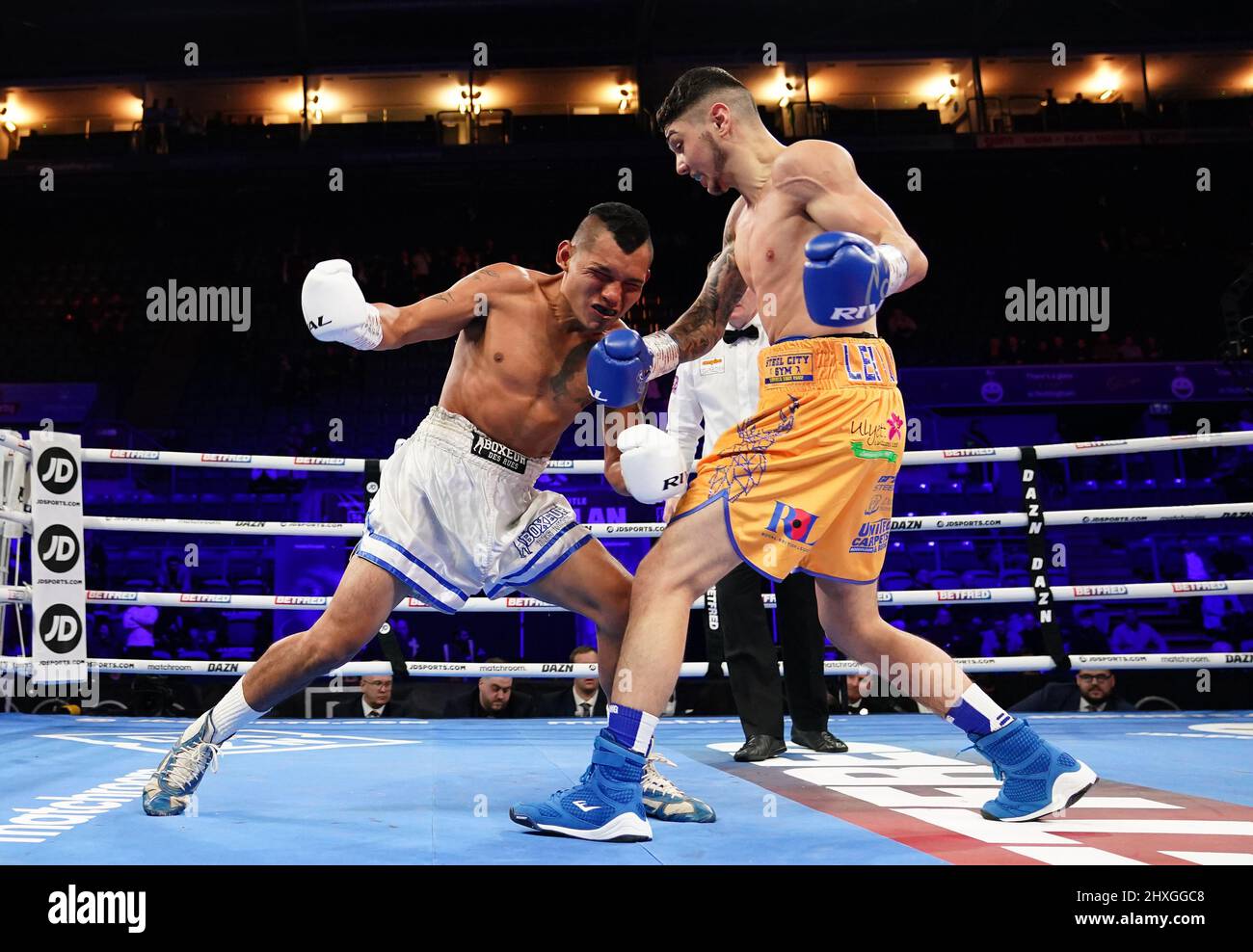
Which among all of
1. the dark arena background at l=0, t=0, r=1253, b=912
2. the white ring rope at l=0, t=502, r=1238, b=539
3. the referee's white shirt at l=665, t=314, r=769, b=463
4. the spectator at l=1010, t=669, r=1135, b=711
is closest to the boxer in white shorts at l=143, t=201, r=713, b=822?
the dark arena background at l=0, t=0, r=1253, b=912

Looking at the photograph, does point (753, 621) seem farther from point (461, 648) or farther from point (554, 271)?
point (554, 271)

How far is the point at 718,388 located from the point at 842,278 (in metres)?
1.57

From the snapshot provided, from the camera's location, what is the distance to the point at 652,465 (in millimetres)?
2029

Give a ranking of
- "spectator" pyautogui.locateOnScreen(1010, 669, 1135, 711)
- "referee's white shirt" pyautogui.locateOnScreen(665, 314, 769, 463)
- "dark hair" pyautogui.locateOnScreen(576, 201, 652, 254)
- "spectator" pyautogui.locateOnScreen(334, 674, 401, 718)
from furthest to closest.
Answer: "spectator" pyautogui.locateOnScreen(1010, 669, 1135, 711)
"spectator" pyautogui.locateOnScreen(334, 674, 401, 718)
"referee's white shirt" pyautogui.locateOnScreen(665, 314, 769, 463)
"dark hair" pyautogui.locateOnScreen(576, 201, 652, 254)

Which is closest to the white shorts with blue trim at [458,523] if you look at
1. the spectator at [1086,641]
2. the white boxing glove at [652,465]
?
the white boxing glove at [652,465]

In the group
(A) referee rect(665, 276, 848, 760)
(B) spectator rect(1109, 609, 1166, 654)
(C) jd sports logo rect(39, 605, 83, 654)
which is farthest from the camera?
(B) spectator rect(1109, 609, 1166, 654)

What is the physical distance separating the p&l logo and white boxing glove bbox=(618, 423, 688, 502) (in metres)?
0.27

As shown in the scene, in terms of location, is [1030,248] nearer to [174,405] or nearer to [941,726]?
[174,405]

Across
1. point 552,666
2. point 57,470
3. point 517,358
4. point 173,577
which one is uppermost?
point 517,358

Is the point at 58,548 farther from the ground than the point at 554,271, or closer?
closer

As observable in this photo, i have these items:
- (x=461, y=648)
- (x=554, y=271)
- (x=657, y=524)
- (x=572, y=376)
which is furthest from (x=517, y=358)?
(x=554, y=271)

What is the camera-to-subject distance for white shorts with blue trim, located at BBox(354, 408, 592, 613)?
2.18 meters

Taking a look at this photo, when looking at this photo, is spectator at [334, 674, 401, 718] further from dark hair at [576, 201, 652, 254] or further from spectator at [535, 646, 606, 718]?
dark hair at [576, 201, 652, 254]
